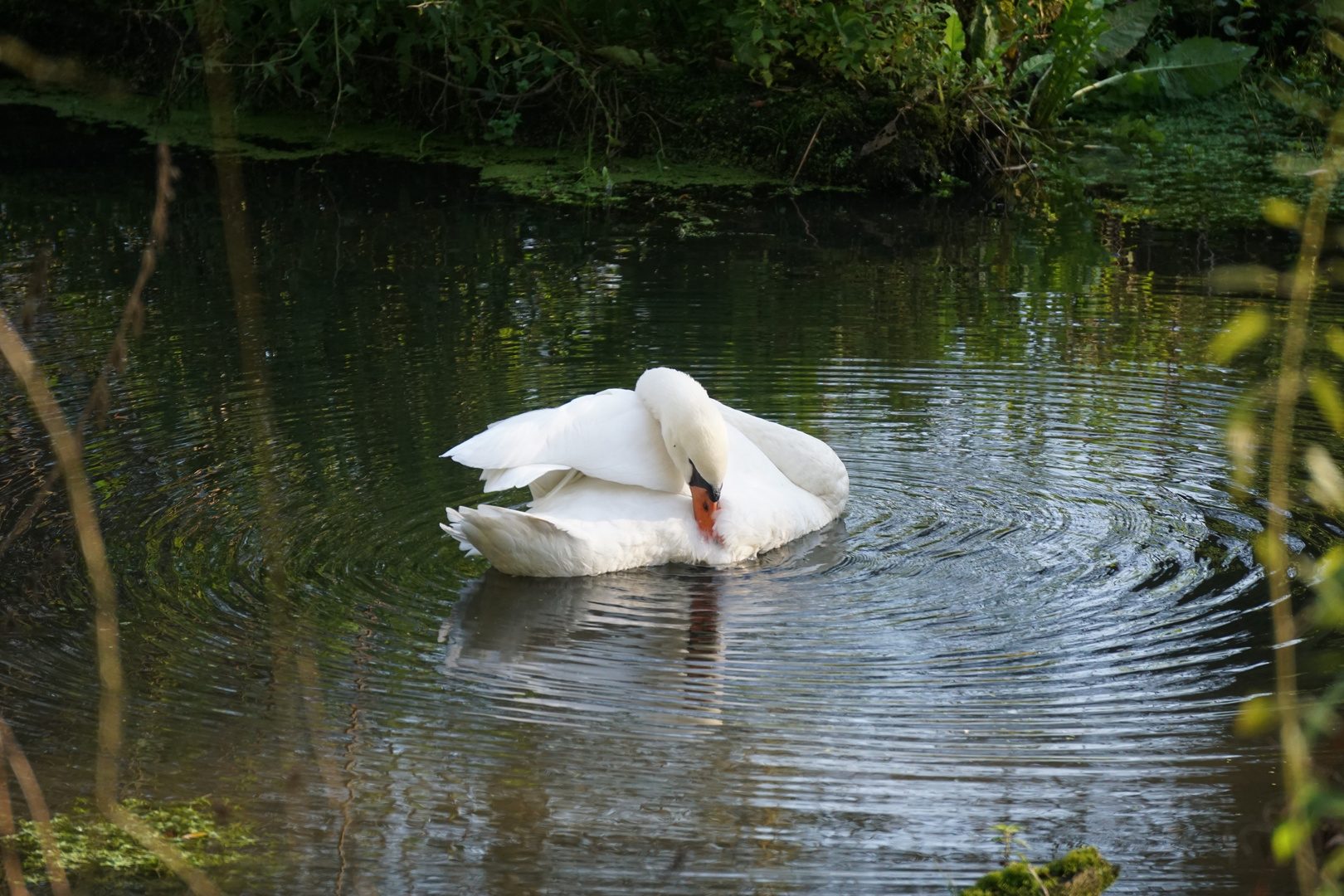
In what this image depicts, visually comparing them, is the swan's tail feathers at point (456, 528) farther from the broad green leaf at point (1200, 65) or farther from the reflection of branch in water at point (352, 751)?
the broad green leaf at point (1200, 65)

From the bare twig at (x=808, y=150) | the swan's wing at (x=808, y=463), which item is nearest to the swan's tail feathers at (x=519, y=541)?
the swan's wing at (x=808, y=463)

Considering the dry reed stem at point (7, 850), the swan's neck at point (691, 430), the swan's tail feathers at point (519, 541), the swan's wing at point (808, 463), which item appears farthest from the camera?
the swan's wing at point (808, 463)

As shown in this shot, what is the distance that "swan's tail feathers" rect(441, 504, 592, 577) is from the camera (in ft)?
14.8

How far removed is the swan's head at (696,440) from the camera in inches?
190

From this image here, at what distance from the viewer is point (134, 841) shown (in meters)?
3.13

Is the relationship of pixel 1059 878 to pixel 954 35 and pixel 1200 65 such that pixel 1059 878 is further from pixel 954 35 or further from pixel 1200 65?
pixel 1200 65

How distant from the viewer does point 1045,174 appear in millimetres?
12250

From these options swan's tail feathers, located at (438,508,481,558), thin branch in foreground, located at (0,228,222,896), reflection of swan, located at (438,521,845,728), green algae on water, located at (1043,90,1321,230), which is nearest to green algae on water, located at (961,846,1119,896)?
reflection of swan, located at (438,521,845,728)

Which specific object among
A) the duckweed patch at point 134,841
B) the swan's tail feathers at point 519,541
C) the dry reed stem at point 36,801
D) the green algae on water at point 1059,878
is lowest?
the duckweed patch at point 134,841

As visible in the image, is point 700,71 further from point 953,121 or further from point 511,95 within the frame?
point 953,121

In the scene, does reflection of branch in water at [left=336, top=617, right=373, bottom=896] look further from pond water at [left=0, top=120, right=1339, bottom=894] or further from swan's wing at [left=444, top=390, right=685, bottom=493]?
swan's wing at [left=444, top=390, right=685, bottom=493]

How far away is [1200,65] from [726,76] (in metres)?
4.61

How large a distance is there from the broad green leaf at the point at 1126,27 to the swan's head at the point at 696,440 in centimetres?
992

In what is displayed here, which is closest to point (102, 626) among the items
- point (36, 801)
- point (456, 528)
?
point (456, 528)
